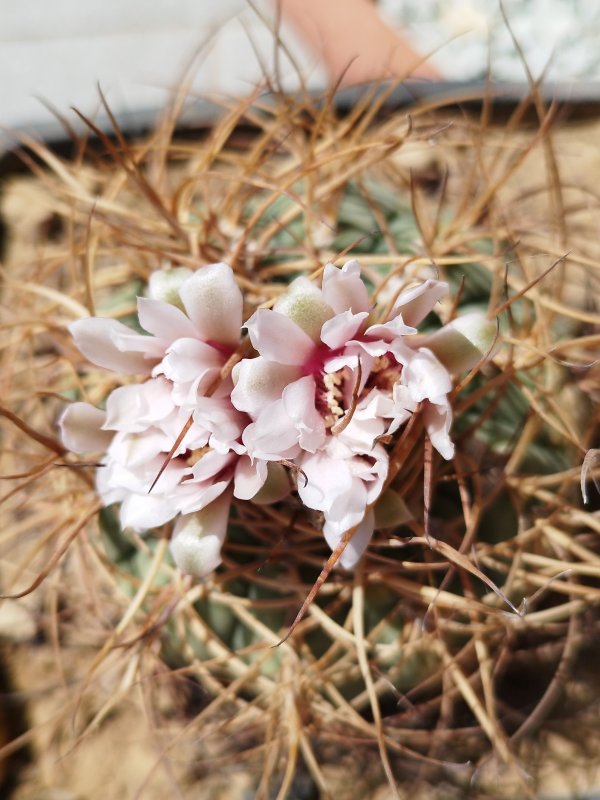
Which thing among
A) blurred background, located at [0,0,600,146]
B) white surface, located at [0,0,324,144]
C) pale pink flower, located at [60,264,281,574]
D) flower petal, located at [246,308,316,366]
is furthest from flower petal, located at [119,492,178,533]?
white surface, located at [0,0,324,144]

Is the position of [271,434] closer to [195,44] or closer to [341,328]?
[341,328]

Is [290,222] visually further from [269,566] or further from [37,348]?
[37,348]

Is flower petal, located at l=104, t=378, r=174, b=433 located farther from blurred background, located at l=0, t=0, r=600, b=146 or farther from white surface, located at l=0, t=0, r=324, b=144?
white surface, located at l=0, t=0, r=324, b=144

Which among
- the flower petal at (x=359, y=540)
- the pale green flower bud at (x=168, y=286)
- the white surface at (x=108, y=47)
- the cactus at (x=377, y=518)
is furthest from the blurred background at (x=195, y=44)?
the flower petal at (x=359, y=540)

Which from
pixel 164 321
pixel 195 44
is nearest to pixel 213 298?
pixel 164 321

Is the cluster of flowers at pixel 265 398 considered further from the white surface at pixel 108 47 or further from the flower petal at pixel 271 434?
the white surface at pixel 108 47

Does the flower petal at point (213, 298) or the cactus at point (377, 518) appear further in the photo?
the cactus at point (377, 518)
